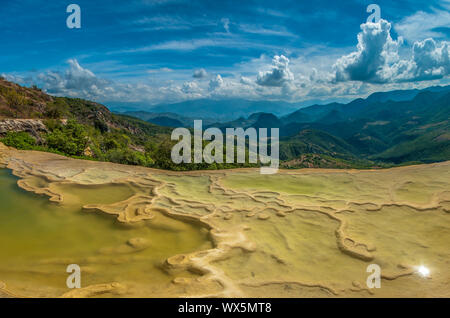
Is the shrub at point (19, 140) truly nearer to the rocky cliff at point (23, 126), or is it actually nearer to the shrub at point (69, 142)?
the rocky cliff at point (23, 126)

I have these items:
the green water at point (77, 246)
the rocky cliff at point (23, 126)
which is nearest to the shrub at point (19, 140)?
the rocky cliff at point (23, 126)

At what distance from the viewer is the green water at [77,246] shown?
849cm

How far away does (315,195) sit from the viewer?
1680 cm

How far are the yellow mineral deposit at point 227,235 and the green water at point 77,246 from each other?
0.16 feet

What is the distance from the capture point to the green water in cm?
849

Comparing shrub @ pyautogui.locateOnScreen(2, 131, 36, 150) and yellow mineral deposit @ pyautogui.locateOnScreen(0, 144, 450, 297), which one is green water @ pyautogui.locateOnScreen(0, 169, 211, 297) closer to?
yellow mineral deposit @ pyautogui.locateOnScreen(0, 144, 450, 297)

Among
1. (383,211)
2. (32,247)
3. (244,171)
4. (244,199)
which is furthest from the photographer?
(244,171)

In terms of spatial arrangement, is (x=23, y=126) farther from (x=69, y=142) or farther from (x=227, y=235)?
(x=227, y=235)

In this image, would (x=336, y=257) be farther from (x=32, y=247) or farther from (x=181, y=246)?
(x=32, y=247)
